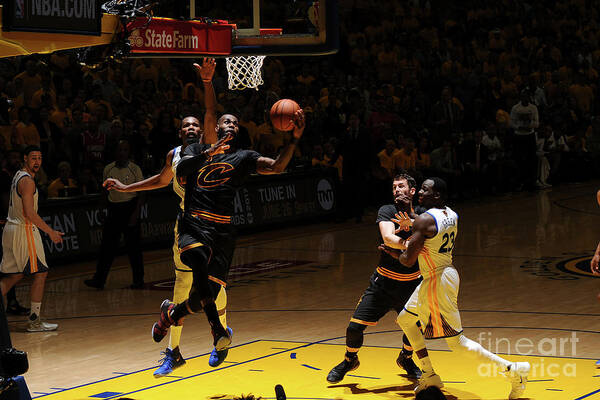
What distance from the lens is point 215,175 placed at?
9148 mm

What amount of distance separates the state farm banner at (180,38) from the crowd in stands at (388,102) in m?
5.11

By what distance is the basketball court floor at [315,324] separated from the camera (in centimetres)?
934

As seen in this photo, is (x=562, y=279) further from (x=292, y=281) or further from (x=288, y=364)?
(x=288, y=364)

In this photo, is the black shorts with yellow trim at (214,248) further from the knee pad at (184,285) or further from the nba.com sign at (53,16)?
the nba.com sign at (53,16)

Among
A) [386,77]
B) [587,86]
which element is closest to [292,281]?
[386,77]

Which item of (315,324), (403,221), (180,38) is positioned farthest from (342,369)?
(180,38)

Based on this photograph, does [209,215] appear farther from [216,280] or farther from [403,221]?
[403,221]

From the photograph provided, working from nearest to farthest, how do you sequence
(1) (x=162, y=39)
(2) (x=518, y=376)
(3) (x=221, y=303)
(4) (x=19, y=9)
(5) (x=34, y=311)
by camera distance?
(4) (x=19, y=9) → (2) (x=518, y=376) → (3) (x=221, y=303) → (1) (x=162, y=39) → (5) (x=34, y=311)

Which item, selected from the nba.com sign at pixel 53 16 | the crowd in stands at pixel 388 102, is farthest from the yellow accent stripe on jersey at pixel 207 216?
the crowd in stands at pixel 388 102

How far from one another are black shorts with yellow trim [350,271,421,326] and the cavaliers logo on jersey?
1598 millimetres

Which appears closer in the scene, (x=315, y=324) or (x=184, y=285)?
(x=184, y=285)

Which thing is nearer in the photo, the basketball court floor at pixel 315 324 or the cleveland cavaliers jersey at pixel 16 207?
the basketball court floor at pixel 315 324

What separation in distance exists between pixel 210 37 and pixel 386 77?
50.4 feet

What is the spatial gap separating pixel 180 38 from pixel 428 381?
4.12m
